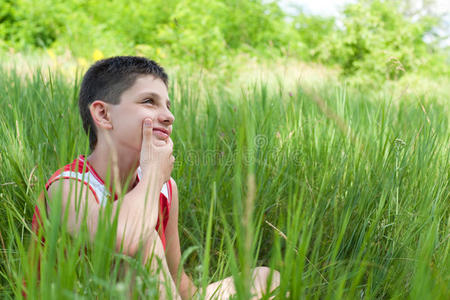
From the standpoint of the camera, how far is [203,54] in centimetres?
688

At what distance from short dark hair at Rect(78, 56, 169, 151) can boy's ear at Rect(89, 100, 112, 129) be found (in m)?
0.03

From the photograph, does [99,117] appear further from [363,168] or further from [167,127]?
[363,168]

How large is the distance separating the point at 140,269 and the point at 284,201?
0.89 meters

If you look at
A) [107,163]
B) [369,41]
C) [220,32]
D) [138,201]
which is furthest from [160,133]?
[220,32]

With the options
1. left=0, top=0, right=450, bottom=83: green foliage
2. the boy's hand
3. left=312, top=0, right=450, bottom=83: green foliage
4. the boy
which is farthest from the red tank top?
left=312, top=0, right=450, bottom=83: green foliage

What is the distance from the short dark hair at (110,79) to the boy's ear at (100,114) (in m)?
0.03

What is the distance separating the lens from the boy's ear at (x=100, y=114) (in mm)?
1327

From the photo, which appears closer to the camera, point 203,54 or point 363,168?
point 363,168

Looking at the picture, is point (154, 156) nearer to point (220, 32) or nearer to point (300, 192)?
point (300, 192)

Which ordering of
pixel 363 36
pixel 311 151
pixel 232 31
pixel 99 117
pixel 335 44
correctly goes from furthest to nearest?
1. pixel 232 31
2. pixel 335 44
3. pixel 363 36
4. pixel 311 151
5. pixel 99 117

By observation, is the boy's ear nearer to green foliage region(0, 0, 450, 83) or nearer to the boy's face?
the boy's face

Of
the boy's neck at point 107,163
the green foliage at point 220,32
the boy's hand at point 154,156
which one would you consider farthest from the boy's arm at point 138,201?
the green foliage at point 220,32

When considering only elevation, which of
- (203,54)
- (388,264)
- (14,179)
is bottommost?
(388,264)

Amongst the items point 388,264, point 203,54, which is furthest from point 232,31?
point 388,264
